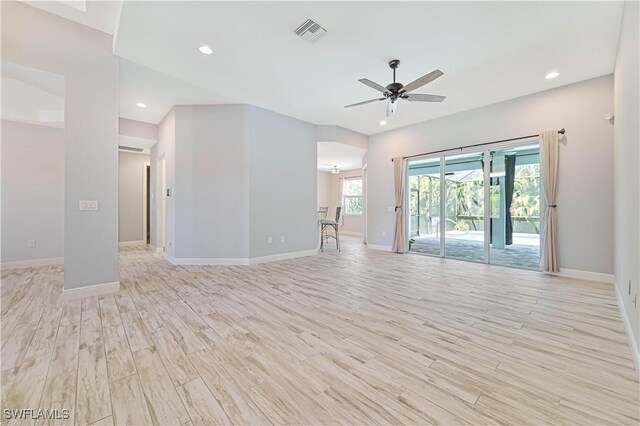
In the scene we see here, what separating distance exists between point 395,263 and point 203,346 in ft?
12.6

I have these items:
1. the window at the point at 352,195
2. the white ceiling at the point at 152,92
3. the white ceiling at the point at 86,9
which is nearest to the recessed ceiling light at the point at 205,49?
the white ceiling at the point at 86,9

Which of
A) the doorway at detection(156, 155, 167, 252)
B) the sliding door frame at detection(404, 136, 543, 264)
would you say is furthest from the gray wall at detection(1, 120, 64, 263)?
the sliding door frame at detection(404, 136, 543, 264)

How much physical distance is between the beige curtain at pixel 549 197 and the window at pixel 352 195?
20.2 ft

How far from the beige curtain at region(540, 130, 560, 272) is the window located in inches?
243

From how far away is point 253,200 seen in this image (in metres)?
4.79

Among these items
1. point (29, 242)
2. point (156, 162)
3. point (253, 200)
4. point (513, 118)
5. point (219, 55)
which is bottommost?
point (29, 242)

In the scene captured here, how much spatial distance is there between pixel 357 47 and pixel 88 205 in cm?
371

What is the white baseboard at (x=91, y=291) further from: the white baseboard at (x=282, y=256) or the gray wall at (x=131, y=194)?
the gray wall at (x=131, y=194)

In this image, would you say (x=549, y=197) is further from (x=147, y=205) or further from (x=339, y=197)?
(x=147, y=205)

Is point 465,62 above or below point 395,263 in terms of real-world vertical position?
above

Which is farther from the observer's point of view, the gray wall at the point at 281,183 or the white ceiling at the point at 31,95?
the gray wall at the point at 281,183

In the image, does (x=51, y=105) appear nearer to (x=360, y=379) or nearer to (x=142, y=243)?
(x=142, y=243)

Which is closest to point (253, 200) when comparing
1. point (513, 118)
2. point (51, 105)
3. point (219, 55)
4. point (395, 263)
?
point (219, 55)

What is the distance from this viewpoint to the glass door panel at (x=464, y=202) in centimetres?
516
